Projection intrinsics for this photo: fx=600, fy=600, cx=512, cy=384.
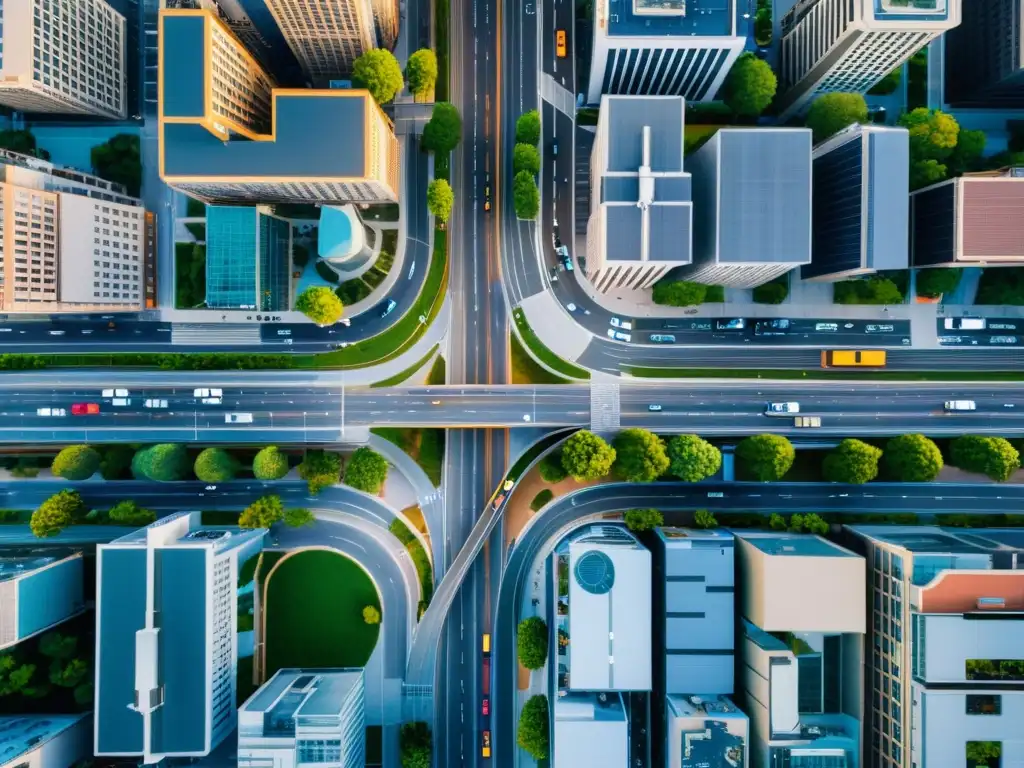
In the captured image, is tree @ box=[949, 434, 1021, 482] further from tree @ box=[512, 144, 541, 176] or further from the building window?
tree @ box=[512, 144, 541, 176]

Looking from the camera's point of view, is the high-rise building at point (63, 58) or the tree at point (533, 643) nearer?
the high-rise building at point (63, 58)

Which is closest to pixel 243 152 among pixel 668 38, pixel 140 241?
pixel 140 241

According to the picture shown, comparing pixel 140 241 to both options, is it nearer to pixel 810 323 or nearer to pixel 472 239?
pixel 472 239

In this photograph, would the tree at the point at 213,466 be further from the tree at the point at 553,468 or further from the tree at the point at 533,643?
the tree at the point at 533,643


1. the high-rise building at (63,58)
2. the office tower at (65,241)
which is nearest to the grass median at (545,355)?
the office tower at (65,241)

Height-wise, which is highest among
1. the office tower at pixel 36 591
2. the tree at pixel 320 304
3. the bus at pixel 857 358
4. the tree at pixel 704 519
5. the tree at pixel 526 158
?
the tree at pixel 526 158

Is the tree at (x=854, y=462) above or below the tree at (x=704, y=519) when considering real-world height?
above

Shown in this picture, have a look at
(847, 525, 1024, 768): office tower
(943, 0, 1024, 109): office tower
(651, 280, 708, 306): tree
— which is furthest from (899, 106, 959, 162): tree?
(847, 525, 1024, 768): office tower
